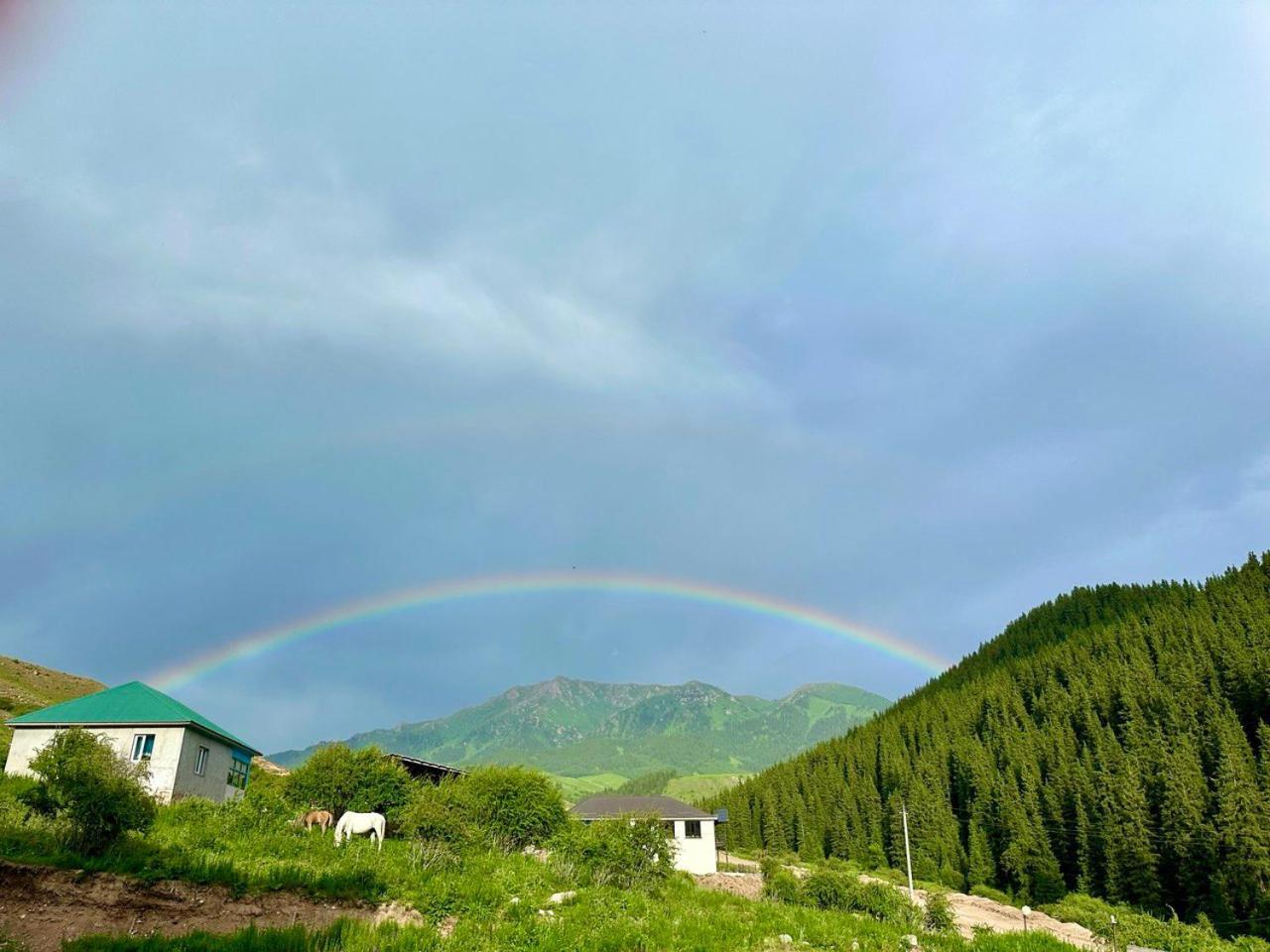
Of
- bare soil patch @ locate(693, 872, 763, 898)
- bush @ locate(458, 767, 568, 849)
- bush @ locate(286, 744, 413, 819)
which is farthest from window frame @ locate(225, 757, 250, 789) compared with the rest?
bare soil patch @ locate(693, 872, 763, 898)

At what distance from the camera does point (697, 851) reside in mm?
62875

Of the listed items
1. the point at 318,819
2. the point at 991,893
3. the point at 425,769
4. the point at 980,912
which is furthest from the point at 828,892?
the point at 991,893

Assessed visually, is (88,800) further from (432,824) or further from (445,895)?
(432,824)

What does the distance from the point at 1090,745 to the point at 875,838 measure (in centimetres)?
3024

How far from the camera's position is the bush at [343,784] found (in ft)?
135

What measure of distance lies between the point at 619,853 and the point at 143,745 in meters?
29.5

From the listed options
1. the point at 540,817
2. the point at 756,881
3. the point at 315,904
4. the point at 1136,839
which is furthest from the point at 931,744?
the point at 315,904

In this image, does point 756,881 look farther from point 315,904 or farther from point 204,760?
point 315,904

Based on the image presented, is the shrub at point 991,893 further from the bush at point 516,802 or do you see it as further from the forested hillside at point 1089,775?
the bush at point 516,802

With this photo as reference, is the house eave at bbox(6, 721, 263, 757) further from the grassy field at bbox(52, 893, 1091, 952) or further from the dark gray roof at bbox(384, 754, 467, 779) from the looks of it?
the grassy field at bbox(52, 893, 1091, 952)

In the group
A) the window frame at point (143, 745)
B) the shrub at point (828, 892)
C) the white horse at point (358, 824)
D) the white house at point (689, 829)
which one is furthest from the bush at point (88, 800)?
the white house at point (689, 829)

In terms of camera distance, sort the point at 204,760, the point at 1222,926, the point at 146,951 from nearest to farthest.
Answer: the point at 146,951 < the point at 204,760 < the point at 1222,926

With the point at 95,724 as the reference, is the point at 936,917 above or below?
below

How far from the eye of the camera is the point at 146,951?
13.3 meters
